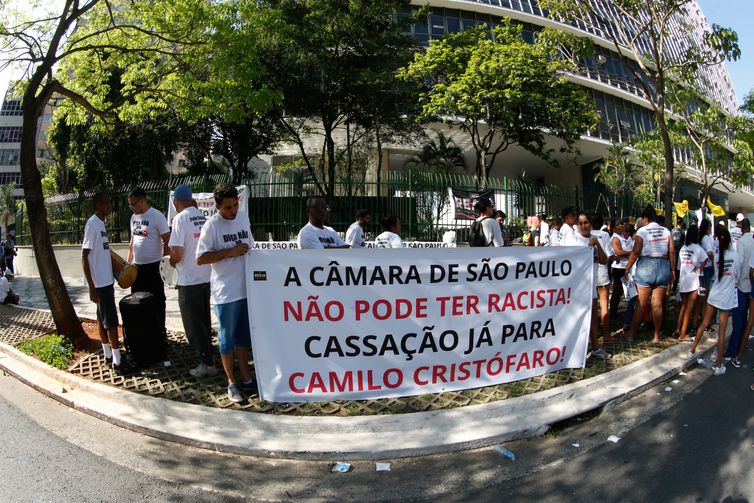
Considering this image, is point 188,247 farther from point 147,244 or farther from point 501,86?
point 501,86

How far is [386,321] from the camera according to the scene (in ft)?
14.0

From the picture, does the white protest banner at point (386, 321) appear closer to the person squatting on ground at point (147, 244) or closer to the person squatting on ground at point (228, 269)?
the person squatting on ground at point (228, 269)

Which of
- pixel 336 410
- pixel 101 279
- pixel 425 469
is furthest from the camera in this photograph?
pixel 101 279

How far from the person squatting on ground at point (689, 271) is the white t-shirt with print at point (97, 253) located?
699 cm

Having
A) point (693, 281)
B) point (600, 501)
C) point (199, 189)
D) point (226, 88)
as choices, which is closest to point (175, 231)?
point (600, 501)

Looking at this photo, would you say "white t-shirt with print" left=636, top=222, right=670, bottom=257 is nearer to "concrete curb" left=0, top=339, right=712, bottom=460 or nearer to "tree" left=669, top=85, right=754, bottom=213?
"concrete curb" left=0, top=339, right=712, bottom=460

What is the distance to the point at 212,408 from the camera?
422cm

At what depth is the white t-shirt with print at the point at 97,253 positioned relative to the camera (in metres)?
5.11

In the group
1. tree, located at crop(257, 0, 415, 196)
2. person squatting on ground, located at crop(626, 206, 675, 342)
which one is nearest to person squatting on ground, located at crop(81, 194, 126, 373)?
person squatting on ground, located at crop(626, 206, 675, 342)

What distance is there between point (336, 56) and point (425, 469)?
46.6 feet

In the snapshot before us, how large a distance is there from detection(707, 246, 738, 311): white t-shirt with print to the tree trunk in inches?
293

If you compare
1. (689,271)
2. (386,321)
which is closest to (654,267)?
(689,271)

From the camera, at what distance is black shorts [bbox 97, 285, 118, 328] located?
16.7 feet

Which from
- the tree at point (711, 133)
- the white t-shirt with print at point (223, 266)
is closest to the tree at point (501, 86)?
the tree at point (711, 133)
